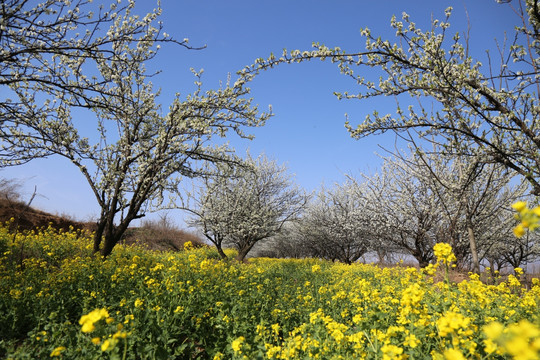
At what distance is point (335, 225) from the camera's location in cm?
2212

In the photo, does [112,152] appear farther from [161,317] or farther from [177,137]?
[161,317]

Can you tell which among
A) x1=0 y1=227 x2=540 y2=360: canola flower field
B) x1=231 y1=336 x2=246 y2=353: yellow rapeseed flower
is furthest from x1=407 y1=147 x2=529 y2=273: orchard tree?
x1=231 y1=336 x2=246 y2=353: yellow rapeseed flower

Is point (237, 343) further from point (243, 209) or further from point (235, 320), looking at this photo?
point (243, 209)

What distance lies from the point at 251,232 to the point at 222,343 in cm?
1273

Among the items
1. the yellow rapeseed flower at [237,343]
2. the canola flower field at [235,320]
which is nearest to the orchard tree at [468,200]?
the canola flower field at [235,320]

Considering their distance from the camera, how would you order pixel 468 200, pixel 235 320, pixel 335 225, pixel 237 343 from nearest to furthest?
pixel 237 343, pixel 235 320, pixel 468 200, pixel 335 225

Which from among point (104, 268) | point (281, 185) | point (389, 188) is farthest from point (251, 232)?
point (104, 268)

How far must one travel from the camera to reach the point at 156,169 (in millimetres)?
8453

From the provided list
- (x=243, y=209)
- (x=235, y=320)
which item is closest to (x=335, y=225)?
(x=243, y=209)

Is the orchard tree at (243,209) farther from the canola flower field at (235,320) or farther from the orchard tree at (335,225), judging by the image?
the canola flower field at (235,320)

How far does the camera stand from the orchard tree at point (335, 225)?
21828 mm

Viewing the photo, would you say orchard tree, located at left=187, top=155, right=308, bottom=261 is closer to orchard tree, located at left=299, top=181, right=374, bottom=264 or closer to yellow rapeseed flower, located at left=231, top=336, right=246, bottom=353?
orchard tree, located at left=299, top=181, right=374, bottom=264

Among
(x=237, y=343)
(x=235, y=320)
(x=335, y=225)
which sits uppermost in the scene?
(x=335, y=225)

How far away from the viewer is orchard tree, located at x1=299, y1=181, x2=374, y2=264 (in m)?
21.8
